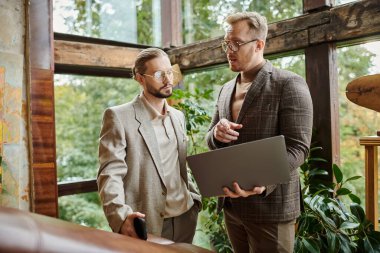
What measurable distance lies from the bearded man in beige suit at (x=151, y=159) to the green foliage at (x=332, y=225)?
2.80 ft

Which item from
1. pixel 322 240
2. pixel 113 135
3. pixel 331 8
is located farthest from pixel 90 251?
pixel 331 8

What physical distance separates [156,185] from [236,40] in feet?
2.55

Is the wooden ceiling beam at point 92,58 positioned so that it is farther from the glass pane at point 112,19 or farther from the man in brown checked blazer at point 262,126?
the man in brown checked blazer at point 262,126

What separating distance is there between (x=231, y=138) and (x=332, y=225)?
44.1 inches

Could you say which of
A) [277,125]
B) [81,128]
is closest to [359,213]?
[277,125]

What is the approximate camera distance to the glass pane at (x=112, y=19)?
360 cm

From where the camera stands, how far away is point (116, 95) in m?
4.17

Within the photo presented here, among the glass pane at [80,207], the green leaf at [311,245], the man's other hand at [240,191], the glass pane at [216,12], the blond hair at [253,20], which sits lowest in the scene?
the glass pane at [80,207]

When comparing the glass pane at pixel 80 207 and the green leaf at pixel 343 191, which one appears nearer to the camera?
the green leaf at pixel 343 191

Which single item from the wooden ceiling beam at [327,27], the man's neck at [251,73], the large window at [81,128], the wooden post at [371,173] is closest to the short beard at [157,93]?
the man's neck at [251,73]

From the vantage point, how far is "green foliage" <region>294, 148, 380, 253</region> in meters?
2.23

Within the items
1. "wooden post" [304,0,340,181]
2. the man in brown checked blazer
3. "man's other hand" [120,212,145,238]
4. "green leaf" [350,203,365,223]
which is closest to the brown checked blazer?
the man in brown checked blazer

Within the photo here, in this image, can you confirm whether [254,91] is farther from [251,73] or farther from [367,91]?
[367,91]

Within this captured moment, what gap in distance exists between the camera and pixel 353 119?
2.69 metres
